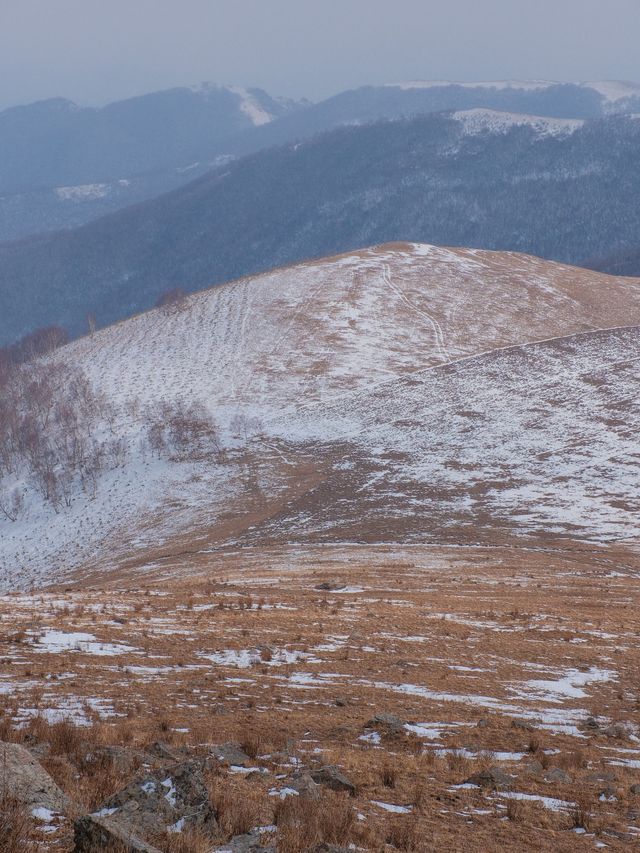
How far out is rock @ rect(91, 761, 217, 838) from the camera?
8.29 metres

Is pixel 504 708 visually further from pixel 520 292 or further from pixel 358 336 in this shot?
pixel 520 292

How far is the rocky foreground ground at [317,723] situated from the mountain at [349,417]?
27076 mm

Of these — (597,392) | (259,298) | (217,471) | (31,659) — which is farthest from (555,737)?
(259,298)

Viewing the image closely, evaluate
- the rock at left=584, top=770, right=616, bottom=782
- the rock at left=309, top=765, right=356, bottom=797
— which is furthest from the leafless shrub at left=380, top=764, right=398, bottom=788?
the rock at left=584, top=770, right=616, bottom=782

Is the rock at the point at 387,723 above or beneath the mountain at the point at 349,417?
above

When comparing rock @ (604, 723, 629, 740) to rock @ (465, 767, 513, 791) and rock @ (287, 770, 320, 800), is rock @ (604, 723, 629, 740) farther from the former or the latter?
rock @ (287, 770, 320, 800)

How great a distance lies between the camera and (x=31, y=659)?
17.1 metres

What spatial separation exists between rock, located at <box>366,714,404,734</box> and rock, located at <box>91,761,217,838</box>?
4.99 metres

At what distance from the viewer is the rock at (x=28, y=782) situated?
847cm

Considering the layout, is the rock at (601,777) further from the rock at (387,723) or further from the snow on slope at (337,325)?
the snow on slope at (337,325)

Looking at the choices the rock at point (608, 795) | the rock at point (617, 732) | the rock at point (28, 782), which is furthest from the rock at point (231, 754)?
the rock at point (617, 732)

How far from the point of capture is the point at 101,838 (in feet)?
23.8

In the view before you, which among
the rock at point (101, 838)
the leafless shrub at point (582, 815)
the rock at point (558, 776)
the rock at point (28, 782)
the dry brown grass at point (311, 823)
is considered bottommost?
the rock at point (558, 776)

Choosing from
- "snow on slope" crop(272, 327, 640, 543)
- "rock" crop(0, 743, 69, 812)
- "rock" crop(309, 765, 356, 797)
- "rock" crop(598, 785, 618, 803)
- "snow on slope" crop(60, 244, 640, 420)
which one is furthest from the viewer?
"snow on slope" crop(60, 244, 640, 420)
